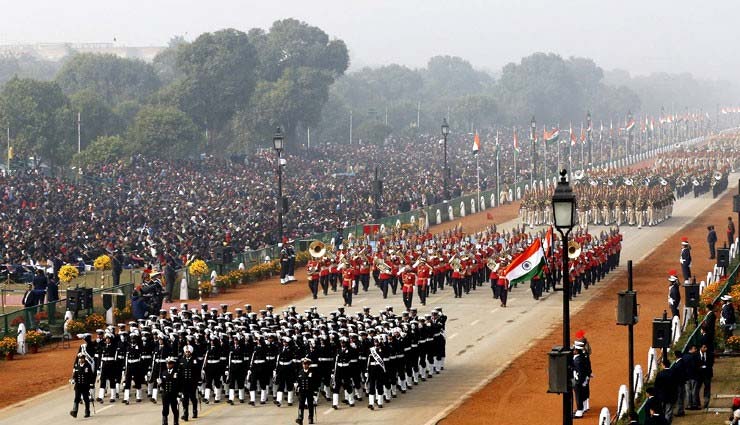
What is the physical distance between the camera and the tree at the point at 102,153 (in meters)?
88.0

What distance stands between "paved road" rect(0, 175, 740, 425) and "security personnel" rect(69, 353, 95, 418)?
1.16 feet

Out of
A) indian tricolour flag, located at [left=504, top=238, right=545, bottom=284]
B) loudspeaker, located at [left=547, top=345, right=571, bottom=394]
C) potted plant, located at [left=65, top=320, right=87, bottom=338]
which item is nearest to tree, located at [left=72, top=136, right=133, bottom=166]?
potted plant, located at [left=65, top=320, right=87, bottom=338]

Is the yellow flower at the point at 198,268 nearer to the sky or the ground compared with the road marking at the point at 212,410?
nearer to the sky

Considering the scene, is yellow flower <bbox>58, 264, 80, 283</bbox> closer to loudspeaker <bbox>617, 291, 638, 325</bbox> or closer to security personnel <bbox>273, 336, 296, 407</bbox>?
security personnel <bbox>273, 336, 296, 407</bbox>

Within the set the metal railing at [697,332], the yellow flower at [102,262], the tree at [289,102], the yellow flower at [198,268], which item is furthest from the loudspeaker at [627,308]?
the tree at [289,102]

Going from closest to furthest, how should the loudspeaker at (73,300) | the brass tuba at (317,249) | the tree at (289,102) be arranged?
the loudspeaker at (73,300)
the brass tuba at (317,249)
the tree at (289,102)

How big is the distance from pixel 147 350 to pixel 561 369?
38.7 ft

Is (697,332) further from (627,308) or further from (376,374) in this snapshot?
(376,374)

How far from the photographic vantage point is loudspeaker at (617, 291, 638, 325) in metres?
24.1

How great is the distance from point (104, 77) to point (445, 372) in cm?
10800

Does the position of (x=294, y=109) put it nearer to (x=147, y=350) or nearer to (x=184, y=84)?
(x=184, y=84)

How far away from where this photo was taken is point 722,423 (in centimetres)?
2411

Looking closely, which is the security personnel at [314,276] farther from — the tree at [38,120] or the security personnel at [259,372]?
the tree at [38,120]

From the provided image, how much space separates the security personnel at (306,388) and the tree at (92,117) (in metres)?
76.3
